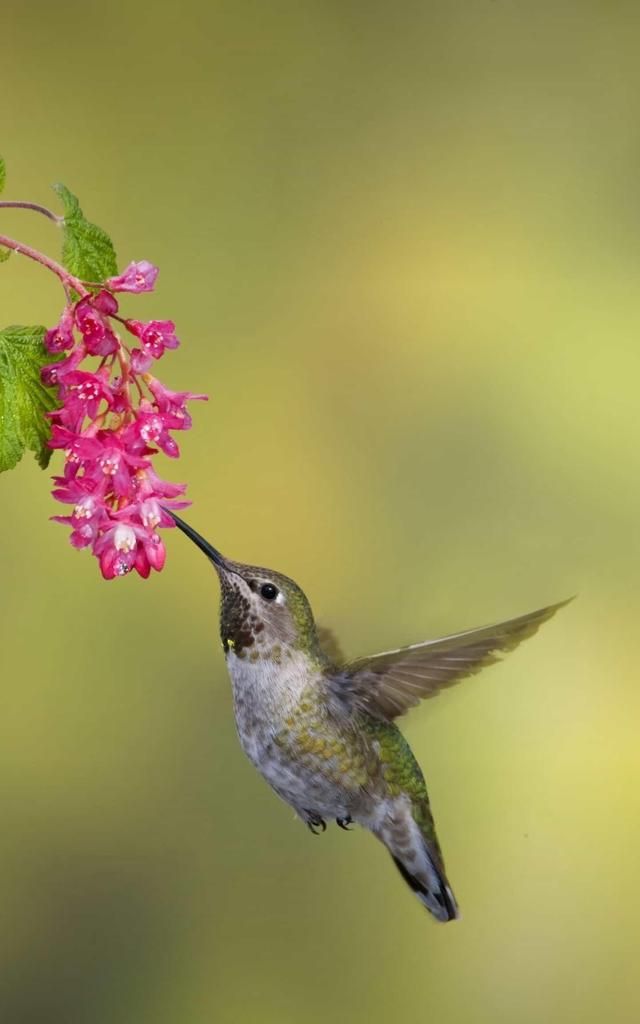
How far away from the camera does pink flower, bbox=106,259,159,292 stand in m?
0.89

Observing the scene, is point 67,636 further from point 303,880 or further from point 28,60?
point 28,60

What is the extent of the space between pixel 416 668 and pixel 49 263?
811mm

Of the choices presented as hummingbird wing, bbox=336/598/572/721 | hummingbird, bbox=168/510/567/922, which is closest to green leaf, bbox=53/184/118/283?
hummingbird, bbox=168/510/567/922

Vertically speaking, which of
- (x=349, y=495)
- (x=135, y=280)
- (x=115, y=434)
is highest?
(x=349, y=495)

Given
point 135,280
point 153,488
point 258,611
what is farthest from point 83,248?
point 258,611

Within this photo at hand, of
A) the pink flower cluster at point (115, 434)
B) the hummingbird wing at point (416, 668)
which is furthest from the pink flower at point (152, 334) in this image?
the hummingbird wing at point (416, 668)

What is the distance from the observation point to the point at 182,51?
2.70 metres

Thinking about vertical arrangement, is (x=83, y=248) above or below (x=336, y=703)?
above

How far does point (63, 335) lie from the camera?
35.3 inches

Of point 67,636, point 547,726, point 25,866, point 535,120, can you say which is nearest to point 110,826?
point 25,866

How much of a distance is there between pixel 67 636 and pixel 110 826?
1.39 feet

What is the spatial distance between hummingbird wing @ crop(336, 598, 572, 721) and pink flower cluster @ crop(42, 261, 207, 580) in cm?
54

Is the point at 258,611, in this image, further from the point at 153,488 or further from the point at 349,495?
the point at 349,495

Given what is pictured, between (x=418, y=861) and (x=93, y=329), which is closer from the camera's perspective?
(x=93, y=329)
